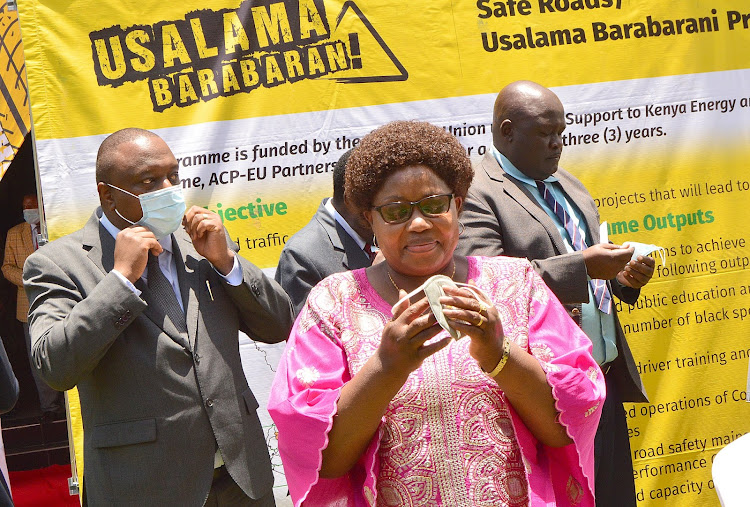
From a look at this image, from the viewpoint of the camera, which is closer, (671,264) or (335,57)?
(335,57)

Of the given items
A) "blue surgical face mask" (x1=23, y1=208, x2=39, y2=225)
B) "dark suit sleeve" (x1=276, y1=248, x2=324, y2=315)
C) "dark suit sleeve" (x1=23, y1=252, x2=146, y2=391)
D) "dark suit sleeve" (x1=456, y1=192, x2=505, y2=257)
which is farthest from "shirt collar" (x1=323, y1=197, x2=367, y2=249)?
"blue surgical face mask" (x1=23, y1=208, x2=39, y2=225)

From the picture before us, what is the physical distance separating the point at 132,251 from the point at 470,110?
2.33 meters

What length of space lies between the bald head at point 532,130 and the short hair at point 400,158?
4.66 ft

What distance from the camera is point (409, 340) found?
2107mm

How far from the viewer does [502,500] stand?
7.41 ft

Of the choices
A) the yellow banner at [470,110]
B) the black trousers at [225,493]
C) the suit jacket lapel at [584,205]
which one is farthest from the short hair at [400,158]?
the yellow banner at [470,110]

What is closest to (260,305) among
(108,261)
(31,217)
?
(108,261)

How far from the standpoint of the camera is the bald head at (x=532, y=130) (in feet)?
12.6

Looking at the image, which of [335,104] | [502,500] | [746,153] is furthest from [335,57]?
[502,500]

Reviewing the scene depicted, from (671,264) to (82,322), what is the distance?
3313 mm

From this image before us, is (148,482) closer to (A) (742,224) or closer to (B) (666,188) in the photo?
(B) (666,188)

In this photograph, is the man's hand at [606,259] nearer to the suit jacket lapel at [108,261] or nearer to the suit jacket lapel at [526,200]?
the suit jacket lapel at [526,200]

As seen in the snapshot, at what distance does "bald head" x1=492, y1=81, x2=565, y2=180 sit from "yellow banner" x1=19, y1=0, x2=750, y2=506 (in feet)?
3.03

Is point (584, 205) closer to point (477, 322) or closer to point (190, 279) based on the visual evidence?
point (190, 279)
